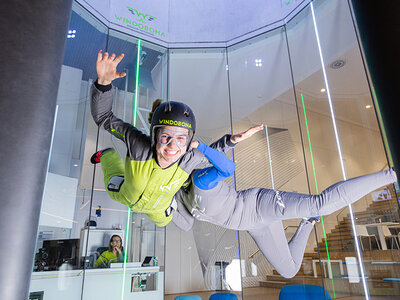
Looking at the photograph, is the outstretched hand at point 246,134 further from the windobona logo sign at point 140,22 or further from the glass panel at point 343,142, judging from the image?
the windobona logo sign at point 140,22

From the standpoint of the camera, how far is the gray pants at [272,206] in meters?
1.78

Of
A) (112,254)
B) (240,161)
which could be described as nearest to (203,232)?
(240,161)

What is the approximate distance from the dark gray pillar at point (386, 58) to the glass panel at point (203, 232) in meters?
4.05

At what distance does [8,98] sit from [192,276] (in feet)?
14.1

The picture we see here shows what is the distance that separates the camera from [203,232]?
4.29 meters

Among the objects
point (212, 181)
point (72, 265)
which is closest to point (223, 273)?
point (72, 265)

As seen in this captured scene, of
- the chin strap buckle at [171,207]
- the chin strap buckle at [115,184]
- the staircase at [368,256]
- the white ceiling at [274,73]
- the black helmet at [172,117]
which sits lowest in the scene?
the staircase at [368,256]

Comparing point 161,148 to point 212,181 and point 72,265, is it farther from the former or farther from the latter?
point 72,265

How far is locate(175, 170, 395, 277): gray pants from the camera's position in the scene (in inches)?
69.9

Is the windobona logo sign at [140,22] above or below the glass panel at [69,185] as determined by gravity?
above

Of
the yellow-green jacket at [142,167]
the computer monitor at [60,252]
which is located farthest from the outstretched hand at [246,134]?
the computer monitor at [60,252]

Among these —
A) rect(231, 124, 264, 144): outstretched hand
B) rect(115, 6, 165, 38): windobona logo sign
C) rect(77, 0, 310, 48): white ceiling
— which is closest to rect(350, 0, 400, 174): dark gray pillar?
rect(231, 124, 264, 144): outstretched hand

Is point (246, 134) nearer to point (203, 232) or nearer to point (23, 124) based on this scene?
point (23, 124)

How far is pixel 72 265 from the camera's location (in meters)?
3.18
